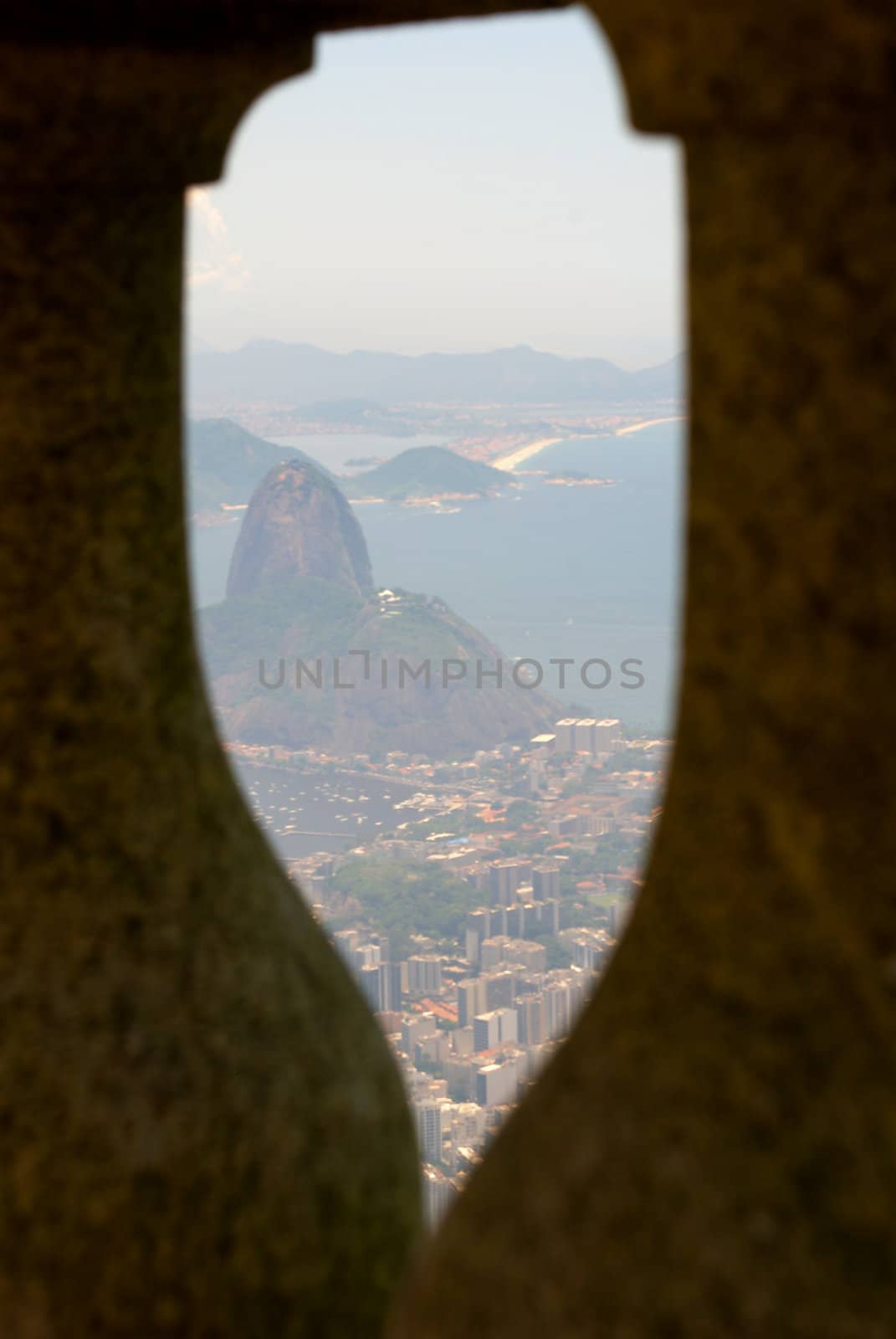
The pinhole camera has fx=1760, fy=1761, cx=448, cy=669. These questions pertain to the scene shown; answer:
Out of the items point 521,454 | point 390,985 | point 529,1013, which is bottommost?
point 529,1013

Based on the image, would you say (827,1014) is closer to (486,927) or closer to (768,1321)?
(768,1321)

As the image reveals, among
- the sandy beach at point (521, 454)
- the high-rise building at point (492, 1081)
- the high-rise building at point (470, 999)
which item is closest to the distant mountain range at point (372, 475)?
the sandy beach at point (521, 454)

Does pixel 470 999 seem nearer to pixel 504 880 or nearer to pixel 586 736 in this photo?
pixel 504 880

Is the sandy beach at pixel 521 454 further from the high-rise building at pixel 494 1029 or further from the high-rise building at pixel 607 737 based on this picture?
the high-rise building at pixel 494 1029

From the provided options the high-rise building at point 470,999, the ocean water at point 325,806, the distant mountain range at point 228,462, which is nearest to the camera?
the high-rise building at point 470,999

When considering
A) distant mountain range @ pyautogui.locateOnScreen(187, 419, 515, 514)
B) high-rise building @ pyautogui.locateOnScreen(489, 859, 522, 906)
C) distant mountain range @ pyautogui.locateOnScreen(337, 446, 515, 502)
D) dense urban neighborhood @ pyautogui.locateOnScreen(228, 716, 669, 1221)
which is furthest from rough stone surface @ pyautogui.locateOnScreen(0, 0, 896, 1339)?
distant mountain range @ pyautogui.locateOnScreen(337, 446, 515, 502)

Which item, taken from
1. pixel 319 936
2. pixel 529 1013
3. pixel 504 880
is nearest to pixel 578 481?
pixel 504 880
